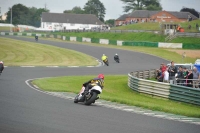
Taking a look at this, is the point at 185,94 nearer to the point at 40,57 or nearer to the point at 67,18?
the point at 40,57

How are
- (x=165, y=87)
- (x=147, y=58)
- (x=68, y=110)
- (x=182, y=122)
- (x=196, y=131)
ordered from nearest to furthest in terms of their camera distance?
(x=196, y=131)
(x=182, y=122)
(x=68, y=110)
(x=165, y=87)
(x=147, y=58)

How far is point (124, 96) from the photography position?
22281 mm

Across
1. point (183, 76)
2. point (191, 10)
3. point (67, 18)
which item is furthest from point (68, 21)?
point (183, 76)

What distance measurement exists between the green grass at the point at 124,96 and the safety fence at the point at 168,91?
0.25 meters

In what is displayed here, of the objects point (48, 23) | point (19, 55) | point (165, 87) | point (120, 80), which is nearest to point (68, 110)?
point (165, 87)

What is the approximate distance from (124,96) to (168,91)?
2.40 m

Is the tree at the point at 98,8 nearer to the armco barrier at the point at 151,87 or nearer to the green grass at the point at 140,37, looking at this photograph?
the green grass at the point at 140,37

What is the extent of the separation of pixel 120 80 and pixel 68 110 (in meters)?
17.4

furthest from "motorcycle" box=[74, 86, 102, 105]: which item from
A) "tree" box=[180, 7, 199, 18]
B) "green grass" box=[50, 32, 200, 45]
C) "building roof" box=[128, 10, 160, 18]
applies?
"building roof" box=[128, 10, 160, 18]

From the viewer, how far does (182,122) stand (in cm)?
1283

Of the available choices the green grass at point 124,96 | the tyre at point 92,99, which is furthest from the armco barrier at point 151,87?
the tyre at point 92,99

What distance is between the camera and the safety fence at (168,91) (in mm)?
19545

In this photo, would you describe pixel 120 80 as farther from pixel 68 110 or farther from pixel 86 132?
pixel 86 132

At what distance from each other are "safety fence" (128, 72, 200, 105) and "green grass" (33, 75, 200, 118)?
0.25m
